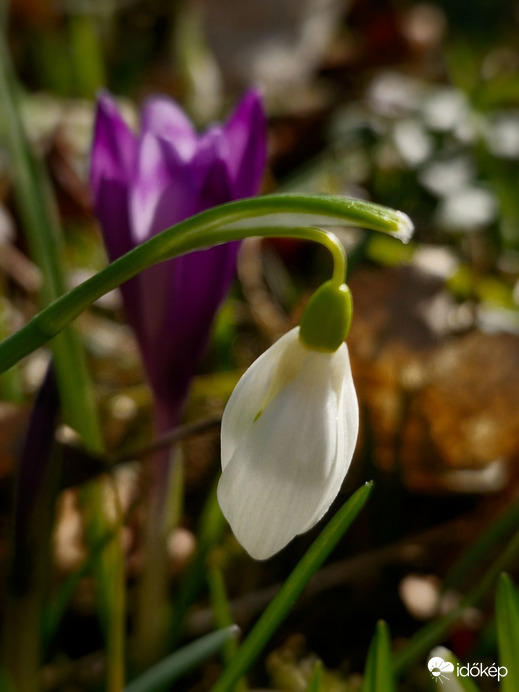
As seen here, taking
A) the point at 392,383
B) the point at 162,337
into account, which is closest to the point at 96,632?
the point at 162,337

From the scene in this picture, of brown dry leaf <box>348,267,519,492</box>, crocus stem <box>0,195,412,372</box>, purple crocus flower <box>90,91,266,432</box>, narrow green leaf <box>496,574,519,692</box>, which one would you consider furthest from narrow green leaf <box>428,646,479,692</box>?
brown dry leaf <box>348,267,519,492</box>

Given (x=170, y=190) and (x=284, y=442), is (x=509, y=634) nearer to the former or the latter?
(x=284, y=442)

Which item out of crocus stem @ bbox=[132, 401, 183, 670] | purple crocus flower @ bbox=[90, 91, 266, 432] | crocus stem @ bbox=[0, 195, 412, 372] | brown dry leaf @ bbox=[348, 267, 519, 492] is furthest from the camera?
brown dry leaf @ bbox=[348, 267, 519, 492]

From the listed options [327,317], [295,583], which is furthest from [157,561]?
[327,317]

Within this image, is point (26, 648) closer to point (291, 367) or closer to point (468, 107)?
point (291, 367)

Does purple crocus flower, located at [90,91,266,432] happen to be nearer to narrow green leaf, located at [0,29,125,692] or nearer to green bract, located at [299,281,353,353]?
narrow green leaf, located at [0,29,125,692]

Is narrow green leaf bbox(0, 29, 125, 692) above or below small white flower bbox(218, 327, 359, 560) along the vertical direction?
below

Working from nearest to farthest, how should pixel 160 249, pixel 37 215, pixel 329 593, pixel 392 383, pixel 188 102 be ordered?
1. pixel 160 249
2. pixel 37 215
3. pixel 329 593
4. pixel 392 383
5. pixel 188 102

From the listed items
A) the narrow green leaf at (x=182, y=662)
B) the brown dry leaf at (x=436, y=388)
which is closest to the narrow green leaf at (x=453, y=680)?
the narrow green leaf at (x=182, y=662)
